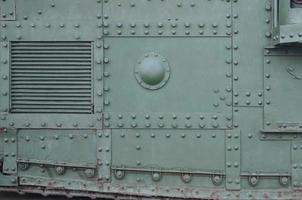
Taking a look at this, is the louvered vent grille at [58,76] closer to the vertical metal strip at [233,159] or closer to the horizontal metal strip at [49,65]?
the horizontal metal strip at [49,65]

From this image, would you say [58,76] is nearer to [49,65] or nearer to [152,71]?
[49,65]

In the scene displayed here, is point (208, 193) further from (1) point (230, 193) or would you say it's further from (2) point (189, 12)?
(2) point (189, 12)

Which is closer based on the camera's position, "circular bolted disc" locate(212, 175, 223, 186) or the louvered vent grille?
"circular bolted disc" locate(212, 175, 223, 186)

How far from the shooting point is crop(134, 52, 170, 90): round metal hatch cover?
3.87 m

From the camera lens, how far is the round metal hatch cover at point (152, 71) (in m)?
3.87

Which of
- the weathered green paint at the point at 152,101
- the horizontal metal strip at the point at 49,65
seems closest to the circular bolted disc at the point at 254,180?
the weathered green paint at the point at 152,101

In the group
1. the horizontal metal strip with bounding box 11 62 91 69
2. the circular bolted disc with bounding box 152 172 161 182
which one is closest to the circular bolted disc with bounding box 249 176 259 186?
the circular bolted disc with bounding box 152 172 161 182

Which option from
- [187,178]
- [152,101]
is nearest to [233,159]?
[187,178]

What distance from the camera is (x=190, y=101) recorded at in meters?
3.88

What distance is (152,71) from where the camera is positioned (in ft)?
12.7

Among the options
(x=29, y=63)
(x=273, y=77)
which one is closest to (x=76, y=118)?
(x=29, y=63)

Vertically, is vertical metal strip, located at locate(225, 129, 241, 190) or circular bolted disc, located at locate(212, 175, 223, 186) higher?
vertical metal strip, located at locate(225, 129, 241, 190)

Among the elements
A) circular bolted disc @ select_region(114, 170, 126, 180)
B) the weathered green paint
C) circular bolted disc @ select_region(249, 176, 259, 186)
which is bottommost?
circular bolted disc @ select_region(249, 176, 259, 186)

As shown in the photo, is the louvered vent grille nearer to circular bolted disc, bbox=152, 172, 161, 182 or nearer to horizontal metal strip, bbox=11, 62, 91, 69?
horizontal metal strip, bbox=11, 62, 91, 69
